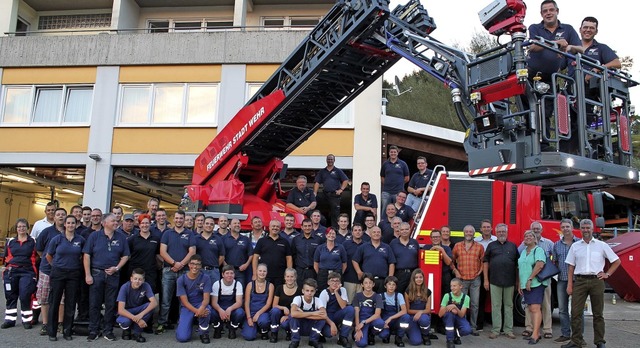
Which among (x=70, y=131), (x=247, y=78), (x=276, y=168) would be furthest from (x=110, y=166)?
(x=276, y=168)

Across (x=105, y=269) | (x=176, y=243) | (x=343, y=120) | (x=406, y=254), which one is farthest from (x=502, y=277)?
(x=343, y=120)

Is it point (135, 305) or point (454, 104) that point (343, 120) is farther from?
point (135, 305)

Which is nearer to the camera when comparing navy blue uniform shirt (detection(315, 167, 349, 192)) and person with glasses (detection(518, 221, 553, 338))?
person with glasses (detection(518, 221, 553, 338))

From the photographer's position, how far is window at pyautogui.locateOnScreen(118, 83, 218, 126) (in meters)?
15.3

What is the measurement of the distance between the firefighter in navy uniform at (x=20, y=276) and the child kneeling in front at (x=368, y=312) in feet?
15.9

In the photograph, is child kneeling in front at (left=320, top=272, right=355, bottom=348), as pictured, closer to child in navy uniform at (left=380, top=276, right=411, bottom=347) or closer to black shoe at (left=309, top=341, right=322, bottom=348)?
black shoe at (left=309, top=341, right=322, bottom=348)

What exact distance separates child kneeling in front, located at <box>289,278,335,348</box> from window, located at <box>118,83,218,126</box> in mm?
8885

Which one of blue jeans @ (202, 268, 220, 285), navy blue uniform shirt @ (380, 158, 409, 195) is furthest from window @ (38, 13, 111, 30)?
blue jeans @ (202, 268, 220, 285)

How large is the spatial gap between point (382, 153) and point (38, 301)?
916 centimetres

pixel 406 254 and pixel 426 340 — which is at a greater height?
pixel 406 254

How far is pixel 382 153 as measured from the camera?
1448cm

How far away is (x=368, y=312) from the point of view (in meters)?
7.44

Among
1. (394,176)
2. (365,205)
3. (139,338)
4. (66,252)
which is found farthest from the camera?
(394,176)

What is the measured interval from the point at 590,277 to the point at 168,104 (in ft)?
39.8
